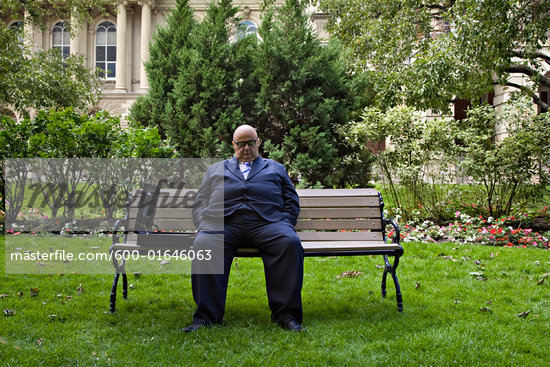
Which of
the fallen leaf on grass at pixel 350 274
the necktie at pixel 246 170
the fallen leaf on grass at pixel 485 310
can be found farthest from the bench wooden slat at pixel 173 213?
the fallen leaf on grass at pixel 485 310

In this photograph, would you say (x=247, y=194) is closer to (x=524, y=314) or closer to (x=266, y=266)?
(x=266, y=266)

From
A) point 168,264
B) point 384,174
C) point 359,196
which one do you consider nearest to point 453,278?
point 359,196

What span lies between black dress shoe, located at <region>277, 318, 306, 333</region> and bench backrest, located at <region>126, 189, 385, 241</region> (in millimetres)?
1195

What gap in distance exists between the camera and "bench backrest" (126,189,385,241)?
16.9 feet

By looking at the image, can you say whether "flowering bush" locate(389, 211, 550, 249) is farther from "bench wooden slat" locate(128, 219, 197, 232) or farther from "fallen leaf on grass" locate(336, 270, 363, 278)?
"bench wooden slat" locate(128, 219, 197, 232)

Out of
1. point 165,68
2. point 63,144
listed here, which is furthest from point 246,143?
→ point 165,68

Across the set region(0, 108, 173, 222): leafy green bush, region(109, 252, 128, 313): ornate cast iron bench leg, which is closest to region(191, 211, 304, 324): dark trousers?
region(109, 252, 128, 313): ornate cast iron bench leg

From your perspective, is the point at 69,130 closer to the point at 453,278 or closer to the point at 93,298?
the point at 93,298

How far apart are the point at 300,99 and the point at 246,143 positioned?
247 inches

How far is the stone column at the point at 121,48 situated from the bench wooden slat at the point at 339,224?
98.8 feet

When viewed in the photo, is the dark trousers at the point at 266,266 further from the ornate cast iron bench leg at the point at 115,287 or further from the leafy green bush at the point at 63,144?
the leafy green bush at the point at 63,144

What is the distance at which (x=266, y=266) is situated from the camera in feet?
14.2

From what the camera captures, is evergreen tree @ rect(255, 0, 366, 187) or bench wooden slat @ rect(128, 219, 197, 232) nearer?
bench wooden slat @ rect(128, 219, 197, 232)

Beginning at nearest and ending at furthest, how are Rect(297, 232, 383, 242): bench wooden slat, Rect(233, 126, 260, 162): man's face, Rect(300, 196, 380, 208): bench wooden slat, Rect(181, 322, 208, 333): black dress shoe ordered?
Rect(181, 322, 208, 333): black dress shoe, Rect(233, 126, 260, 162): man's face, Rect(297, 232, 383, 242): bench wooden slat, Rect(300, 196, 380, 208): bench wooden slat
